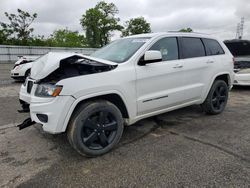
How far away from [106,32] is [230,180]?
165 feet

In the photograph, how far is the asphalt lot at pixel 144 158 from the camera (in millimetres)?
2469

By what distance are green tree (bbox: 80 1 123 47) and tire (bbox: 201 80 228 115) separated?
4600 cm

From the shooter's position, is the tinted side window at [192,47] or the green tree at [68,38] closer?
the tinted side window at [192,47]

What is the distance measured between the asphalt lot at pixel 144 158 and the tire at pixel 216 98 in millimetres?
486

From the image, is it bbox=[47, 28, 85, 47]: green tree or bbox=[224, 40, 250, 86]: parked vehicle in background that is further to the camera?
bbox=[47, 28, 85, 47]: green tree

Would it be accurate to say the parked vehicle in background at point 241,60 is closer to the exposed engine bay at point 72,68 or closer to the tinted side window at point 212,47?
the tinted side window at point 212,47

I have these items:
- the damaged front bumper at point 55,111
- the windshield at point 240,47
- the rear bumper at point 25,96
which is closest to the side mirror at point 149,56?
the damaged front bumper at point 55,111

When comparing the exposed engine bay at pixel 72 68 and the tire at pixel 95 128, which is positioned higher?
the exposed engine bay at pixel 72 68

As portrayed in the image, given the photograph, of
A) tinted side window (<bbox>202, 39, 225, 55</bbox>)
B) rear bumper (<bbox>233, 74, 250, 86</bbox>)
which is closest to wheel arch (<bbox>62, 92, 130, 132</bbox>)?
tinted side window (<bbox>202, 39, 225, 55</bbox>)

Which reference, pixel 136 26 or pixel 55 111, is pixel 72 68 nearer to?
pixel 55 111

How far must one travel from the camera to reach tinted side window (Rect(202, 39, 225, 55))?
15.2 feet

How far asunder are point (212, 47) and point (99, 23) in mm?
47725

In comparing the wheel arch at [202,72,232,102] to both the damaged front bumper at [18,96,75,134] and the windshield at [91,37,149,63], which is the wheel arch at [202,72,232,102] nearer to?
the windshield at [91,37,149,63]

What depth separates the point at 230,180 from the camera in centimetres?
243
